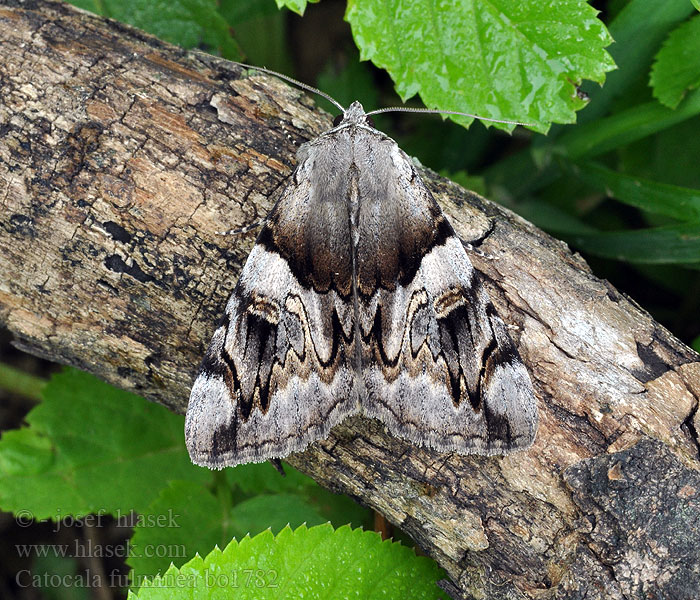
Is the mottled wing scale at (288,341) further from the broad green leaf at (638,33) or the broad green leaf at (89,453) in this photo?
the broad green leaf at (638,33)

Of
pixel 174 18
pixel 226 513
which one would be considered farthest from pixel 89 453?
pixel 174 18

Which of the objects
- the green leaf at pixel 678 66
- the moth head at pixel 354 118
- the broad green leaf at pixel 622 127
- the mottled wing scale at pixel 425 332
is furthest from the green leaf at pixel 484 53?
the broad green leaf at pixel 622 127

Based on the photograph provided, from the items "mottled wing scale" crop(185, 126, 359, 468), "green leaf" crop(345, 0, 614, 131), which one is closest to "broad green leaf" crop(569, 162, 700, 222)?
"green leaf" crop(345, 0, 614, 131)

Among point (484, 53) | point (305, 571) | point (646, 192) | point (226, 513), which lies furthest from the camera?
point (646, 192)

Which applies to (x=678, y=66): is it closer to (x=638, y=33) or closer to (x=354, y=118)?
(x=638, y=33)

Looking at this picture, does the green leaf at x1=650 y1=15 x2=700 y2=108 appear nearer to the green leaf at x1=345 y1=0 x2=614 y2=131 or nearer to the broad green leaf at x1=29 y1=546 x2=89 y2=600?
the green leaf at x1=345 y1=0 x2=614 y2=131
